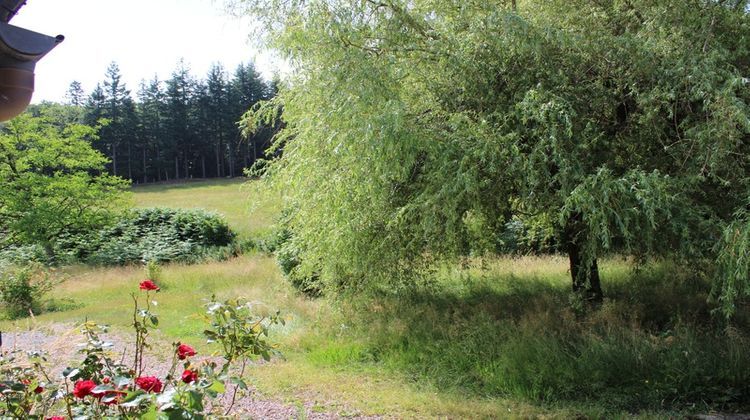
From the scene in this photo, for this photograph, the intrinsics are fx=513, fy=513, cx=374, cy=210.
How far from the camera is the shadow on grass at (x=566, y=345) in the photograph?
16.9ft

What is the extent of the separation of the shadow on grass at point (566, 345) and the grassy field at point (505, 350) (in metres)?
0.02

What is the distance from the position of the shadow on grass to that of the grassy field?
15 mm

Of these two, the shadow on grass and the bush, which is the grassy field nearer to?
the shadow on grass

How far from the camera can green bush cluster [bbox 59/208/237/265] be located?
62.3 feet

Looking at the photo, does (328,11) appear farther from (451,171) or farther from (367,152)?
(451,171)

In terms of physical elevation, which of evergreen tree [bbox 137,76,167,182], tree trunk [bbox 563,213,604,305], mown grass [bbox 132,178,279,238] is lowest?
tree trunk [bbox 563,213,604,305]

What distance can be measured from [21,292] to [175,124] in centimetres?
4489

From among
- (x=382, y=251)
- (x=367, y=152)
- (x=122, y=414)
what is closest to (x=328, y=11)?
(x=367, y=152)

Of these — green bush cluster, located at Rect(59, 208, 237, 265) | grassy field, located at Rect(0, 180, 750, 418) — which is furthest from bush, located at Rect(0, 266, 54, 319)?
green bush cluster, located at Rect(59, 208, 237, 265)

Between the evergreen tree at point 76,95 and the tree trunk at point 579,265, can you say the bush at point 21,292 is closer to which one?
the tree trunk at point 579,265

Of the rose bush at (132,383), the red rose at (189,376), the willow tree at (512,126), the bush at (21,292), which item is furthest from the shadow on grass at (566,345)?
the bush at (21,292)

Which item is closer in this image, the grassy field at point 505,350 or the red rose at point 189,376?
the red rose at point 189,376

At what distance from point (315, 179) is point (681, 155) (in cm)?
421

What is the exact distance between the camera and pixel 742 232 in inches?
184
